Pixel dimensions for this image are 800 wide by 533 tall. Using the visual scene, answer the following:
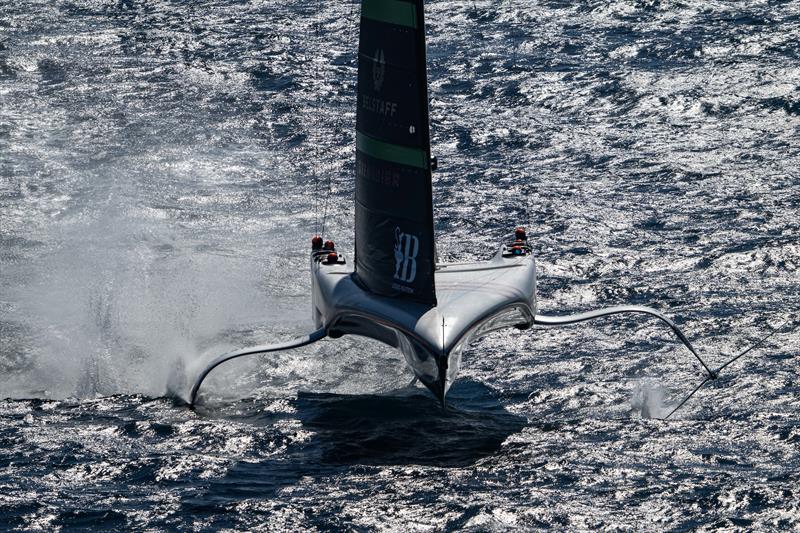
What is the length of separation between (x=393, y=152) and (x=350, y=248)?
9.89 metres

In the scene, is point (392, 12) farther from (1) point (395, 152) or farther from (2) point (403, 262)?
(2) point (403, 262)

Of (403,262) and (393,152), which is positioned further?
(403,262)

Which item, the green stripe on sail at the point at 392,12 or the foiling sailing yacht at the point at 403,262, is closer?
the green stripe on sail at the point at 392,12

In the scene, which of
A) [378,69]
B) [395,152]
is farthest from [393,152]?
[378,69]

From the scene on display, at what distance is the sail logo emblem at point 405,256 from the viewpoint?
24.7 m

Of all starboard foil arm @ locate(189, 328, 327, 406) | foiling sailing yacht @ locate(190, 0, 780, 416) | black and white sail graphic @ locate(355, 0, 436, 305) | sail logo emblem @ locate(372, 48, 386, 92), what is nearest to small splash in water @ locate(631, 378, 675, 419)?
foiling sailing yacht @ locate(190, 0, 780, 416)

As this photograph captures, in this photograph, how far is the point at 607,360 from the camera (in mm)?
27547

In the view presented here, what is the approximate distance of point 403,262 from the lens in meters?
24.9

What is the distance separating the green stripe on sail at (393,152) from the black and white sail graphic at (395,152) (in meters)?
0.02

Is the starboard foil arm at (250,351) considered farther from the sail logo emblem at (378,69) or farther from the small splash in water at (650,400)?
the small splash in water at (650,400)

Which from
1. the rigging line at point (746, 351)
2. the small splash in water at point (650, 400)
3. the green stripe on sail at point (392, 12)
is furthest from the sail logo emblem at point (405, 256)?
the rigging line at point (746, 351)

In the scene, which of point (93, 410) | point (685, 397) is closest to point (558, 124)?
point (685, 397)

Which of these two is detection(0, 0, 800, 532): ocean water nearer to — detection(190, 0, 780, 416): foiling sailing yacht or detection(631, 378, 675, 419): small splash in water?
detection(631, 378, 675, 419): small splash in water

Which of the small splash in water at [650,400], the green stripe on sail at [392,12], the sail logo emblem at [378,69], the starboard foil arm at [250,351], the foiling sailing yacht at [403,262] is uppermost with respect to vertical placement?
the green stripe on sail at [392,12]
